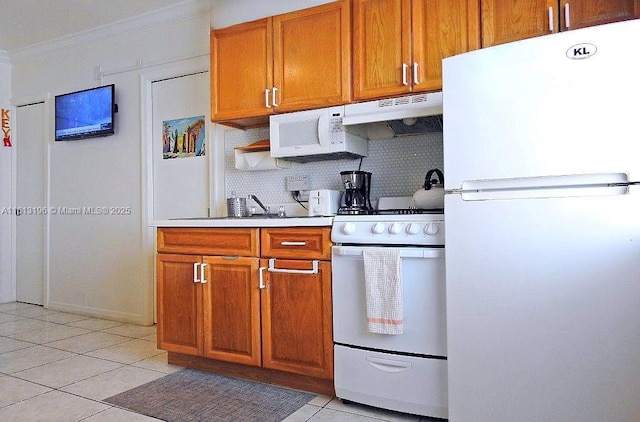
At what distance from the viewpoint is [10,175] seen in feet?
16.2

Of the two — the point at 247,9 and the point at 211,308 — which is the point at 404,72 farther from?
the point at 211,308

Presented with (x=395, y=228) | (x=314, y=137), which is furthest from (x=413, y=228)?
(x=314, y=137)

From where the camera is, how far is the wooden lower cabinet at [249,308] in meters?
2.24

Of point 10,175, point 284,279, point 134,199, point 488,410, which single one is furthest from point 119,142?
point 488,410

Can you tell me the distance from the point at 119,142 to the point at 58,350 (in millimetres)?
1823

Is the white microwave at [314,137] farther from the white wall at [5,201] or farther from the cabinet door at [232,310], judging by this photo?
the white wall at [5,201]

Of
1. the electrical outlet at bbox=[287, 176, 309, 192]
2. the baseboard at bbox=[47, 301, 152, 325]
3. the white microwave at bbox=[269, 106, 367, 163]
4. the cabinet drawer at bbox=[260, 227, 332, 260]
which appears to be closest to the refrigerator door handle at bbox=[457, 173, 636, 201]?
the cabinet drawer at bbox=[260, 227, 332, 260]

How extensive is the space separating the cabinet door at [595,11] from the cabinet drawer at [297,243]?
1.46 meters

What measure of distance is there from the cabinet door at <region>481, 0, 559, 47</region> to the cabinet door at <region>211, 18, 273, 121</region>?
1.26 m

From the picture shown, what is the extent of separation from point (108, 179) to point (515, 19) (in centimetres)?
352

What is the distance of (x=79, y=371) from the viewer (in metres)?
2.69

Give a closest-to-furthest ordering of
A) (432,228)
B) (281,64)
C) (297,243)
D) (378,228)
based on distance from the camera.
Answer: (432,228) → (378,228) → (297,243) → (281,64)

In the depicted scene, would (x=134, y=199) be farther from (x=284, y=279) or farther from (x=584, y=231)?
(x=584, y=231)

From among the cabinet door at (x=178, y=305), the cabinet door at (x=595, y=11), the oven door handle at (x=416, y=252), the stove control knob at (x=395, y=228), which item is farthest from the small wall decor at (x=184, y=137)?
the cabinet door at (x=595, y=11)
